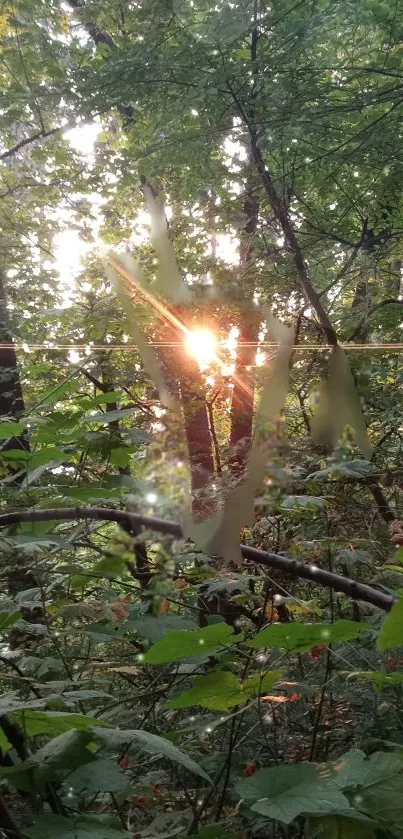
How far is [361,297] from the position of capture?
7.54 feet

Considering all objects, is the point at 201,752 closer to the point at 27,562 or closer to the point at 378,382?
the point at 27,562

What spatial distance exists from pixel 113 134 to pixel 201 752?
3.39 m

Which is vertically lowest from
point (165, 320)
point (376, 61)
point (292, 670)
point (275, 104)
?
point (292, 670)

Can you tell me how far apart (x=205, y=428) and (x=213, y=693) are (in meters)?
0.74

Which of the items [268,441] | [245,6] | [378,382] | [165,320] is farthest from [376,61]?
[268,441]

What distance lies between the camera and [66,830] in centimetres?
61

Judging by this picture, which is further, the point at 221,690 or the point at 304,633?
the point at 221,690

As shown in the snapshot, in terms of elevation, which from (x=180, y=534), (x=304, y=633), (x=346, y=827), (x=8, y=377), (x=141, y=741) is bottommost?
(x=346, y=827)

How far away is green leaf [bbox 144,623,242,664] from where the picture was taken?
1.90 feet

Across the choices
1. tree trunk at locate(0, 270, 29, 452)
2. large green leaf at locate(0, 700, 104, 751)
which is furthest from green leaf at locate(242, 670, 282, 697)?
tree trunk at locate(0, 270, 29, 452)

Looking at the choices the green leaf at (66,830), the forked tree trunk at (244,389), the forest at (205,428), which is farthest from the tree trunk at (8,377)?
the green leaf at (66,830)

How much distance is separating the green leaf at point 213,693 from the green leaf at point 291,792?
10 cm

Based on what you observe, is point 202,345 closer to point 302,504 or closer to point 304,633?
point 302,504

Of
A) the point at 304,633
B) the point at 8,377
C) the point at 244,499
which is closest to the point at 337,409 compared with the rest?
the point at 244,499
